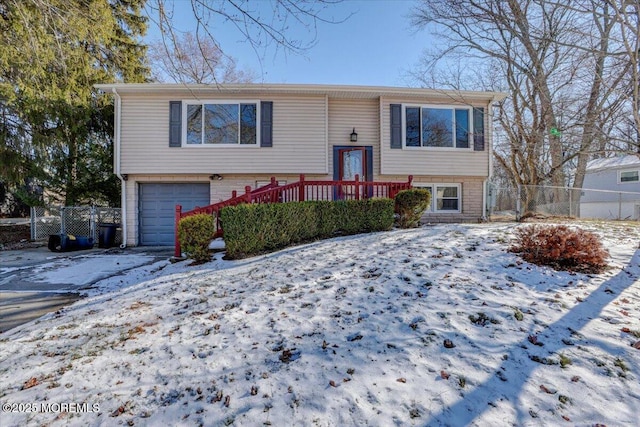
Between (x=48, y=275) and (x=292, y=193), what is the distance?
4.91m

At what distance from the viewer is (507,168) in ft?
47.4

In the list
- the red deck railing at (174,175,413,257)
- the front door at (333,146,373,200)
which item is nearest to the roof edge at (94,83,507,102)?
the front door at (333,146,373,200)

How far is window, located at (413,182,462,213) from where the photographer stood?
9922 millimetres

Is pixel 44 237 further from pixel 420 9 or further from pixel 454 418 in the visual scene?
pixel 420 9

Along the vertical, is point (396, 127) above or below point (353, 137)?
above

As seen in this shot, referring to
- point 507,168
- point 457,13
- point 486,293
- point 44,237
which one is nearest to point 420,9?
point 457,13

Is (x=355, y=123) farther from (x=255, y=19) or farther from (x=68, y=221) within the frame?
(x=68, y=221)

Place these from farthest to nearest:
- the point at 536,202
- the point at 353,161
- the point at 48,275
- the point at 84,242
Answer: the point at 536,202 → the point at 353,161 → the point at 84,242 → the point at 48,275

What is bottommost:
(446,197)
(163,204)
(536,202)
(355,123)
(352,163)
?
(163,204)

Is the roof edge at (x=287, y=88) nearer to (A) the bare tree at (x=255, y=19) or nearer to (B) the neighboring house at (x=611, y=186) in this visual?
(A) the bare tree at (x=255, y=19)

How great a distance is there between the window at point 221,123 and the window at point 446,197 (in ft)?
19.5

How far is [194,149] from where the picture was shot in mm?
9078

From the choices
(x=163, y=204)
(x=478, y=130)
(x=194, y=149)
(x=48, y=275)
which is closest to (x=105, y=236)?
(x=163, y=204)

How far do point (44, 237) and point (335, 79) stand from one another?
11175 millimetres
